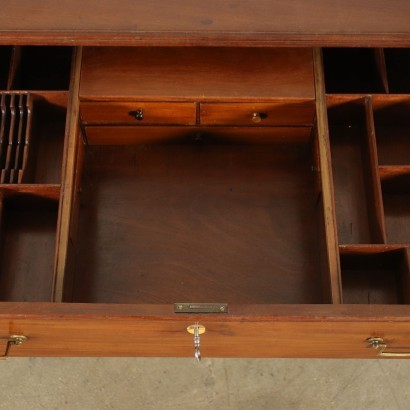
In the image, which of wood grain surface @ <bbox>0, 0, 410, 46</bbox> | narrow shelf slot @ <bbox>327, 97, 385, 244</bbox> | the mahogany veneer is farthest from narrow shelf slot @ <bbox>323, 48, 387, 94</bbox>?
wood grain surface @ <bbox>0, 0, 410, 46</bbox>

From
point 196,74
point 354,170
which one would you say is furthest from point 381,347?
point 196,74

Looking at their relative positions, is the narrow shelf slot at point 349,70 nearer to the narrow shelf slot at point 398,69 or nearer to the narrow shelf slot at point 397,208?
the narrow shelf slot at point 398,69

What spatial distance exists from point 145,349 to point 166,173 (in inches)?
21.3

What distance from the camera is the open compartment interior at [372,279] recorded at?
199 cm

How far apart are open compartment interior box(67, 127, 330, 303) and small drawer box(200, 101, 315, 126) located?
0.13ft

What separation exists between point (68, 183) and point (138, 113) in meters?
0.33

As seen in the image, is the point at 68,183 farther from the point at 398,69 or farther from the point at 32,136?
the point at 398,69

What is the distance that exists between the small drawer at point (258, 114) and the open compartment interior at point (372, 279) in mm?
445

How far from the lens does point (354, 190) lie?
216 centimetres

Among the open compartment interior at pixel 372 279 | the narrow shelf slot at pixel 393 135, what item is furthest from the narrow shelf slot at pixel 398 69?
the open compartment interior at pixel 372 279

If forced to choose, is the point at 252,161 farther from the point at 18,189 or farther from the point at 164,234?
the point at 18,189

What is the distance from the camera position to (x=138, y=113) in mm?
2109

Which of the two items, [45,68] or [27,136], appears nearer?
[27,136]

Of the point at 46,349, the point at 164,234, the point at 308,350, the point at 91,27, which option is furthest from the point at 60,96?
the point at 308,350
